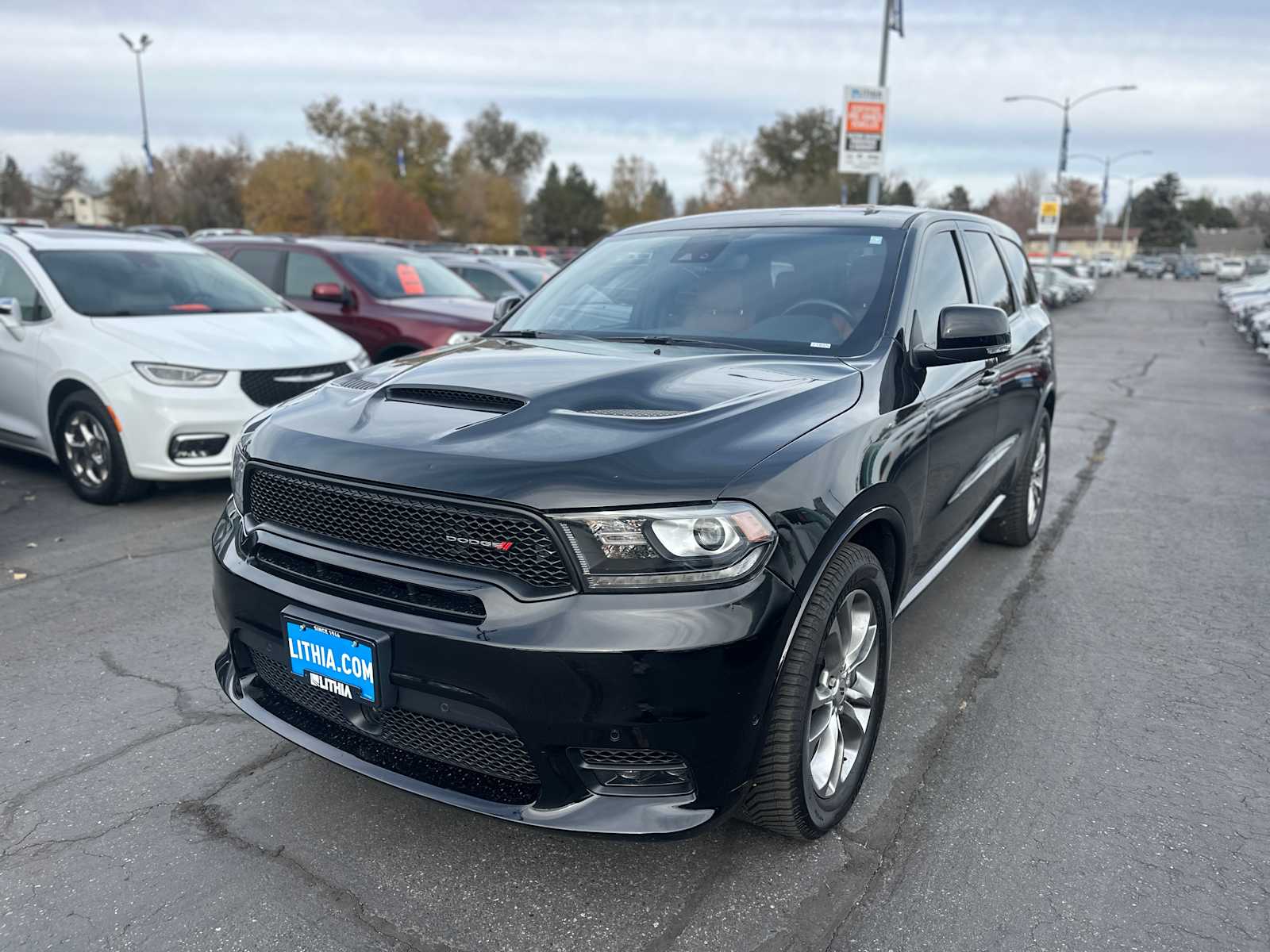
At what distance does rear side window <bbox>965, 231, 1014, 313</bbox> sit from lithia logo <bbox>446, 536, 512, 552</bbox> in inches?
116

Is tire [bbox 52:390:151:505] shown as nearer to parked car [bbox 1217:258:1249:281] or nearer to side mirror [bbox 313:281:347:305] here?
side mirror [bbox 313:281:347:305]

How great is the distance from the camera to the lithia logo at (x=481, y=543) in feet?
7.57

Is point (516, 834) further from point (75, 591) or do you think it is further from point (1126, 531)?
point (1126, 531)

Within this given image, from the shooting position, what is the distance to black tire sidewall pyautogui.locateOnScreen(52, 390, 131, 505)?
6.11m

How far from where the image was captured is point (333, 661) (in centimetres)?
248

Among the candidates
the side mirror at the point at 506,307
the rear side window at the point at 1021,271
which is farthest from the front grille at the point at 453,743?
the rear side window at the point at 1021,271

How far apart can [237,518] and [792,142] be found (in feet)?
293

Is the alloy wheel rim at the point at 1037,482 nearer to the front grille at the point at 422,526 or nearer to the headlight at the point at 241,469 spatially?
the front grille at the point at 422,526

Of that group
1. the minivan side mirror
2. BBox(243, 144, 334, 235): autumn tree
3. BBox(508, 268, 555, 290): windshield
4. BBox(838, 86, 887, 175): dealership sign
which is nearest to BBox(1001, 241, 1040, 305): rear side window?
the minivan side mirror

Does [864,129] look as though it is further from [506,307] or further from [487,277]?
[506,307]

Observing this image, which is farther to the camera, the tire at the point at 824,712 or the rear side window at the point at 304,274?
the rear side window at the point at 304,274

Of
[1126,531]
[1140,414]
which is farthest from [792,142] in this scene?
[1126,531]

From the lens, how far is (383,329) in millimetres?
9000

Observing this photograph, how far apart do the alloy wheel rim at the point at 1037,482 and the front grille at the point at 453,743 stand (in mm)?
4021
